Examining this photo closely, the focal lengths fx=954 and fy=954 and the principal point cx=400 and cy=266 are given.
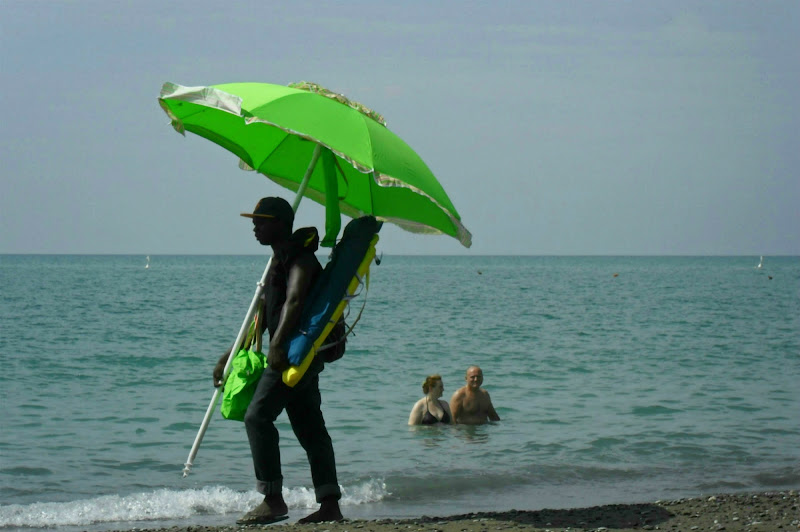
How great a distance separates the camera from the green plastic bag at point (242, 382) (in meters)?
5.14

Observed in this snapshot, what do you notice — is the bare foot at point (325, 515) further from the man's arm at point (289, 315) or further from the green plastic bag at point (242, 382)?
the man's arm at point (289, 315)

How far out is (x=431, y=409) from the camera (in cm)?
1181

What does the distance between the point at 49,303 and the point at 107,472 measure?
113 feet

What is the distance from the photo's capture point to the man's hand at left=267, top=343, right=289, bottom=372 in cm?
498

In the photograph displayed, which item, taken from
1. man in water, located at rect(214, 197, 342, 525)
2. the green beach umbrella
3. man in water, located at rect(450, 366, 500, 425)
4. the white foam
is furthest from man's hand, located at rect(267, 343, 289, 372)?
man in water, located at rect(450, 366, 500, 425)

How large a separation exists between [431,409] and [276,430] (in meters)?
6.77

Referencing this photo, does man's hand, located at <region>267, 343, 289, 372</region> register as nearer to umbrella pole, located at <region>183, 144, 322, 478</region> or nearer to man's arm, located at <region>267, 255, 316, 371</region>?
man's arm, located at <region>267, 255, 316, 371</region>

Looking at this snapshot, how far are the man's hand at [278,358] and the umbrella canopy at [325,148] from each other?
77 centimetres

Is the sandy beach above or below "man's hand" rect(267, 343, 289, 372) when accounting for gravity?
below

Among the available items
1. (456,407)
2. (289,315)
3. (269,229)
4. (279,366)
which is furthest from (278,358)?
(456,407)

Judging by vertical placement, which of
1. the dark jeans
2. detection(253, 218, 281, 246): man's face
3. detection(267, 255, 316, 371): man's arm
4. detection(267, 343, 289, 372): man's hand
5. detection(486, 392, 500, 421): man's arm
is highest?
detection(253, 218, 281, 246): man's face

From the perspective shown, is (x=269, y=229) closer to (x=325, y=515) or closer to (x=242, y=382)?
(x=242, y=382)

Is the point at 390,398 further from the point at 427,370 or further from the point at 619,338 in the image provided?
the point at 619,338

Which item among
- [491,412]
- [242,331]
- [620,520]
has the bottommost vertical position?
[491,412]
